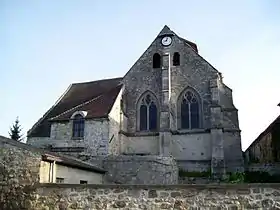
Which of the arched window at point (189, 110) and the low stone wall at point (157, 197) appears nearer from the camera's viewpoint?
the low stone wall at point (157, 197)

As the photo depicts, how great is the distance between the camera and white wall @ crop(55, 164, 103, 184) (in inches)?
593

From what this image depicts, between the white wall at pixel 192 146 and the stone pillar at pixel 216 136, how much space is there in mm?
913

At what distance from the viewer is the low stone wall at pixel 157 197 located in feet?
33.9

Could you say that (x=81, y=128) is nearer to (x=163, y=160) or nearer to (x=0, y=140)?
(x=163, y=160)

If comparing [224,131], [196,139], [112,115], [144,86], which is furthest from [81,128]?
[224,131]

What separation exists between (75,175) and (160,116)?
13.4 meters

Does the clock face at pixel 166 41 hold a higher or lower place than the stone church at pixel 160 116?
higher

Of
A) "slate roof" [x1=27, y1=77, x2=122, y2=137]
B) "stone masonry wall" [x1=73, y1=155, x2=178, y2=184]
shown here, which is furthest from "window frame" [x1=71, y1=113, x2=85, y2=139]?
"stone masonry wall" [x1=73, y1=155, x2=178, y2=184]

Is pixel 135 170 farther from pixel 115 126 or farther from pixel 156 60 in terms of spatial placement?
pixel 156 60

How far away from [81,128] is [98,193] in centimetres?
1653

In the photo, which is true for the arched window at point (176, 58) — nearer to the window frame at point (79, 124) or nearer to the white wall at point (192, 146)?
the white wall at point (192, 146)

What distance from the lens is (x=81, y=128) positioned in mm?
27406

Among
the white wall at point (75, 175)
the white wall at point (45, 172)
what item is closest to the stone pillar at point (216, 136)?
the white wall at point (75, 175)

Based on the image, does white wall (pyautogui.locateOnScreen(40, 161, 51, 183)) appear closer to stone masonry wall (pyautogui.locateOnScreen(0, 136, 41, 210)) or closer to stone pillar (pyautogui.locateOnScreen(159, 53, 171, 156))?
stone masonry wall (pyautogui.locateOnScreen(0, 136, 41, 210))
